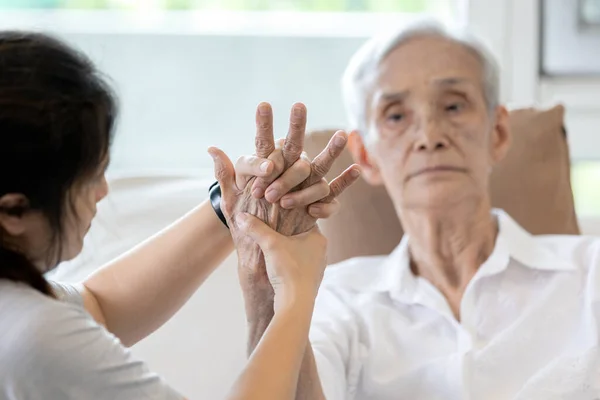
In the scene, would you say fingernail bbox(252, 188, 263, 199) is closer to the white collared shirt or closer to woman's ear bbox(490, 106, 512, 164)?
the white collared shirt

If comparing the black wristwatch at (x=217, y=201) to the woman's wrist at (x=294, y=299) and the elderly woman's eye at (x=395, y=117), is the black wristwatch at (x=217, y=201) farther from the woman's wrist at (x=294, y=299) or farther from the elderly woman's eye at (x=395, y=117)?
the elderly woman's eye at (x=395, y=117)

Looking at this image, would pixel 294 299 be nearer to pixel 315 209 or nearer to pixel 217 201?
pixel 315 209

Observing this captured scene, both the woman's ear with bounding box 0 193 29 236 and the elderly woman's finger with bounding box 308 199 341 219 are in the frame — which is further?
the elderly woman's finger with bounding box 308 199 341 219

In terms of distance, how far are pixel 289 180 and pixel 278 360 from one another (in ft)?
0.94

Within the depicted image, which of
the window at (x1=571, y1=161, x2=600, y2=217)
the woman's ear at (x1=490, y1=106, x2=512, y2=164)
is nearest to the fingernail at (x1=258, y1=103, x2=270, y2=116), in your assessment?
A: the woman's ear at (x1=490, y1=106, x2=512, y2=164)

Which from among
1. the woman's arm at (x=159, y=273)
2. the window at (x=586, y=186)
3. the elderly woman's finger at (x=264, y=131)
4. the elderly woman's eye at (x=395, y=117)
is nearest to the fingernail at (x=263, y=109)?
the elderly woman's finger at (x=264, y=131)

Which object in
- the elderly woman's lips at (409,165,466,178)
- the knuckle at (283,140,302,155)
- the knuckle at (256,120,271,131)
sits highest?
the knuckle at (256,120,271,131)

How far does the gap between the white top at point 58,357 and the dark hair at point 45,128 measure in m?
0.06

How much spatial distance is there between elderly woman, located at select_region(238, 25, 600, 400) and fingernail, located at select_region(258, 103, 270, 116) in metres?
0.50

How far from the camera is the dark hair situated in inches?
35.9

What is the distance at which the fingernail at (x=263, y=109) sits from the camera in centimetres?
Answer: 116

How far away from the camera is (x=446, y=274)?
1.72m

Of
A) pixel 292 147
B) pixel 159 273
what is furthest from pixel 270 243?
pixel 159 273

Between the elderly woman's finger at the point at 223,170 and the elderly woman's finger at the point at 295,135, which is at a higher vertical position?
the elderly woman's finger at the point at 295,135
